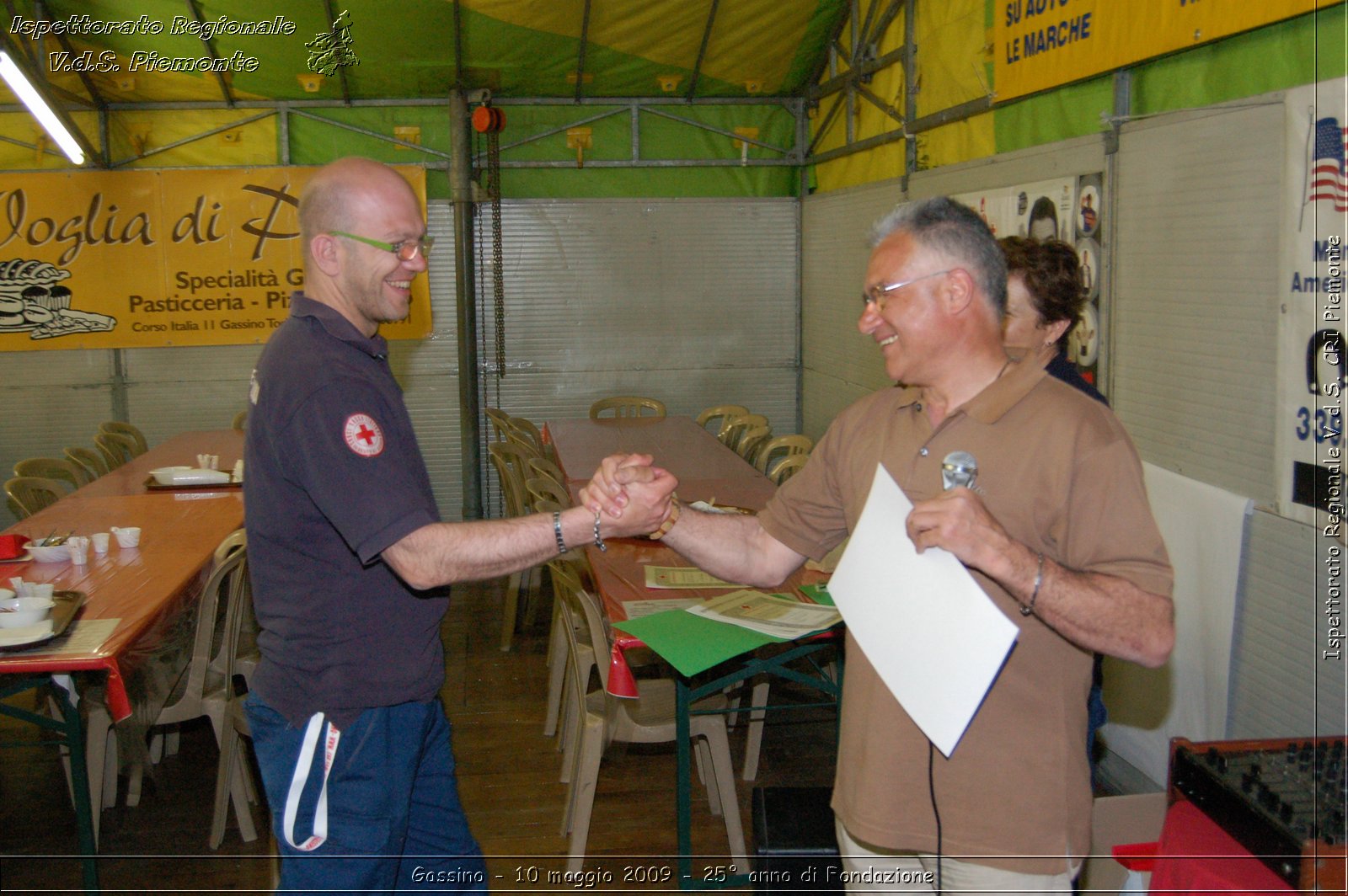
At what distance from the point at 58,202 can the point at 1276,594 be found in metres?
8.30

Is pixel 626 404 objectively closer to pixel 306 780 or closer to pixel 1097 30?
pixel 1097 30

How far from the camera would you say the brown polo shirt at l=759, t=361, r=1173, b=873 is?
1621mm

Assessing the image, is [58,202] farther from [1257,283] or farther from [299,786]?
[1257,283]

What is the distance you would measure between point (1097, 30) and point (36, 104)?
505cm

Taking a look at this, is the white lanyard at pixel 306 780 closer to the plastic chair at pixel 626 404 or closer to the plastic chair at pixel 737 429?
the plastic chair at pixel 737 429

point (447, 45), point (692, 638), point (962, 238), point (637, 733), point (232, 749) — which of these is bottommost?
point (232, 749)

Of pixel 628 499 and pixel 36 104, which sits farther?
pixel 36 104

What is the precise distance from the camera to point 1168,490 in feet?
12.1

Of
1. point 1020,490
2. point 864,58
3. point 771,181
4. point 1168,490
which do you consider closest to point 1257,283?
point 1168,490

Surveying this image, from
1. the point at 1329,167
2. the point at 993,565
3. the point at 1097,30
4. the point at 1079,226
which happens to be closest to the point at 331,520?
the point at 993,565

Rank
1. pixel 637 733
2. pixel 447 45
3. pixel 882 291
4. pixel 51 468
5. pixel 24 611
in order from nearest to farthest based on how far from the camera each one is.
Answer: pixel 882 291 → pixel 24 611 → pixel 637 733 → pixel 51 468 → pixel 447 45

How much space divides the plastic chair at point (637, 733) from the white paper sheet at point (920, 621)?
173 cm

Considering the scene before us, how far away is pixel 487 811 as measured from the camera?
4004 mm

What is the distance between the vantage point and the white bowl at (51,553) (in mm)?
3928
